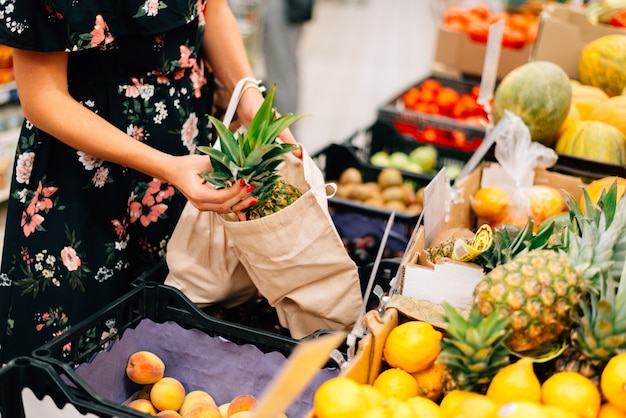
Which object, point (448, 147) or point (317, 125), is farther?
point (317, 125)

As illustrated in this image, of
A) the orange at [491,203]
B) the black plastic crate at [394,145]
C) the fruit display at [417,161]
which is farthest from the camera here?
the black plastic crate at [394,145]

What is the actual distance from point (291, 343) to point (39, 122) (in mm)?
710

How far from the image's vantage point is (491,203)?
1.90 meters

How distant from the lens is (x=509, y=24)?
4.20 metres

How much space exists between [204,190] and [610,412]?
0.82 metres

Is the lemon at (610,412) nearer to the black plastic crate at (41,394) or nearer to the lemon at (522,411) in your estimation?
the lemon at (522,411)

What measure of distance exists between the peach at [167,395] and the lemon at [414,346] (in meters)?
0.44

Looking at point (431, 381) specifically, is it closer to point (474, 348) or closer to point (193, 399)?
point (474, 348)

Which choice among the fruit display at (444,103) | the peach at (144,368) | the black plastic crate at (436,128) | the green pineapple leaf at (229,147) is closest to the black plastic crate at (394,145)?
the black plastic crate at (436,128)

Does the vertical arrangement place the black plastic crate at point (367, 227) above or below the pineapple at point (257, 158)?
below

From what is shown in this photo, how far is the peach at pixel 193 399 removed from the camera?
1.35 meters

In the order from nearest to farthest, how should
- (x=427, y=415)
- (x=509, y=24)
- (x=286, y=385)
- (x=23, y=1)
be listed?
(x=286, y=385)
(x=427, y=415)
(x=23, y=1)
(x=509, y=24)

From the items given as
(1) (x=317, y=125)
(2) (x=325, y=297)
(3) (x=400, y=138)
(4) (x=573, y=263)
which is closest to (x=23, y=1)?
(2) (x=325, y=297)

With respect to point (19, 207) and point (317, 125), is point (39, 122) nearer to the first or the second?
point (19, 207)
